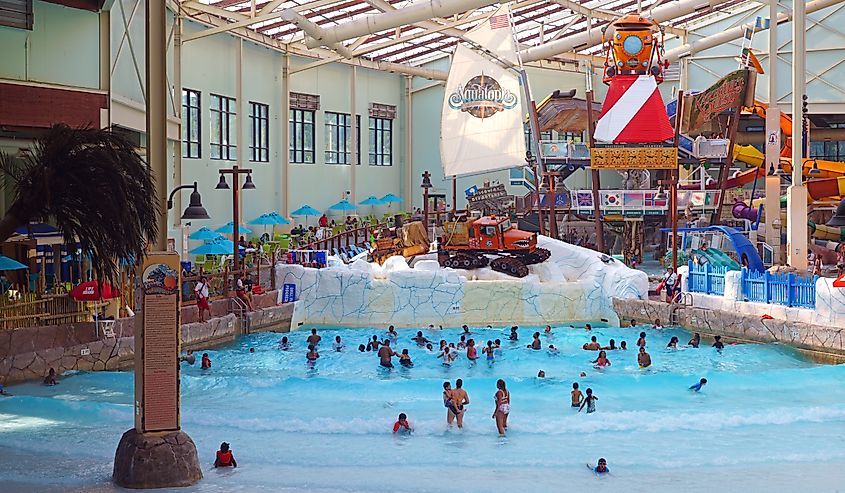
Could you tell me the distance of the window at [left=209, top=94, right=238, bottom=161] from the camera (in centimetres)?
3819

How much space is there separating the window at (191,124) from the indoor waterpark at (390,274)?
0.54 feet

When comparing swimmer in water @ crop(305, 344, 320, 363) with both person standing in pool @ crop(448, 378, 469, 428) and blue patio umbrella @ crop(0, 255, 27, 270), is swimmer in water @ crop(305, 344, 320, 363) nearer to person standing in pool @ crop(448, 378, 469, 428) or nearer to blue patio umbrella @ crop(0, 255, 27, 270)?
blue patio umbrella @ crop(0, 255, 27, 270)

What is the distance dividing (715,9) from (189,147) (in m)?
26.2

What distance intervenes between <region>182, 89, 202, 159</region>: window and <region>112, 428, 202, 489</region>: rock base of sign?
24709 mm

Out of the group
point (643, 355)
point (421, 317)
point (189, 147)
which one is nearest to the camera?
point (643, 355)

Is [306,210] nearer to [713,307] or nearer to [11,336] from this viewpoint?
[713,307]

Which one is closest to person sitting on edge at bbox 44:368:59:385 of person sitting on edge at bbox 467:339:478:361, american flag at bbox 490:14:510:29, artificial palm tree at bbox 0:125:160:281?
person sitting on edge at bbox 467:339:478:361

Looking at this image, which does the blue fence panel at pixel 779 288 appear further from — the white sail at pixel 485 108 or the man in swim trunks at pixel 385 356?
the white sail at pixel 485 108

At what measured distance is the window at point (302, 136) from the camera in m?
44.8

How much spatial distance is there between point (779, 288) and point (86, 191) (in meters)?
19.0

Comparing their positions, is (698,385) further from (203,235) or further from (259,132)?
(259,132)

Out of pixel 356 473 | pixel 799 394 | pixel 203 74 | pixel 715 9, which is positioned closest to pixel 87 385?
pixel 356 473

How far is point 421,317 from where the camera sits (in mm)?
29656

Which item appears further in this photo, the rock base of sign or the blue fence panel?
the blue fence panel
